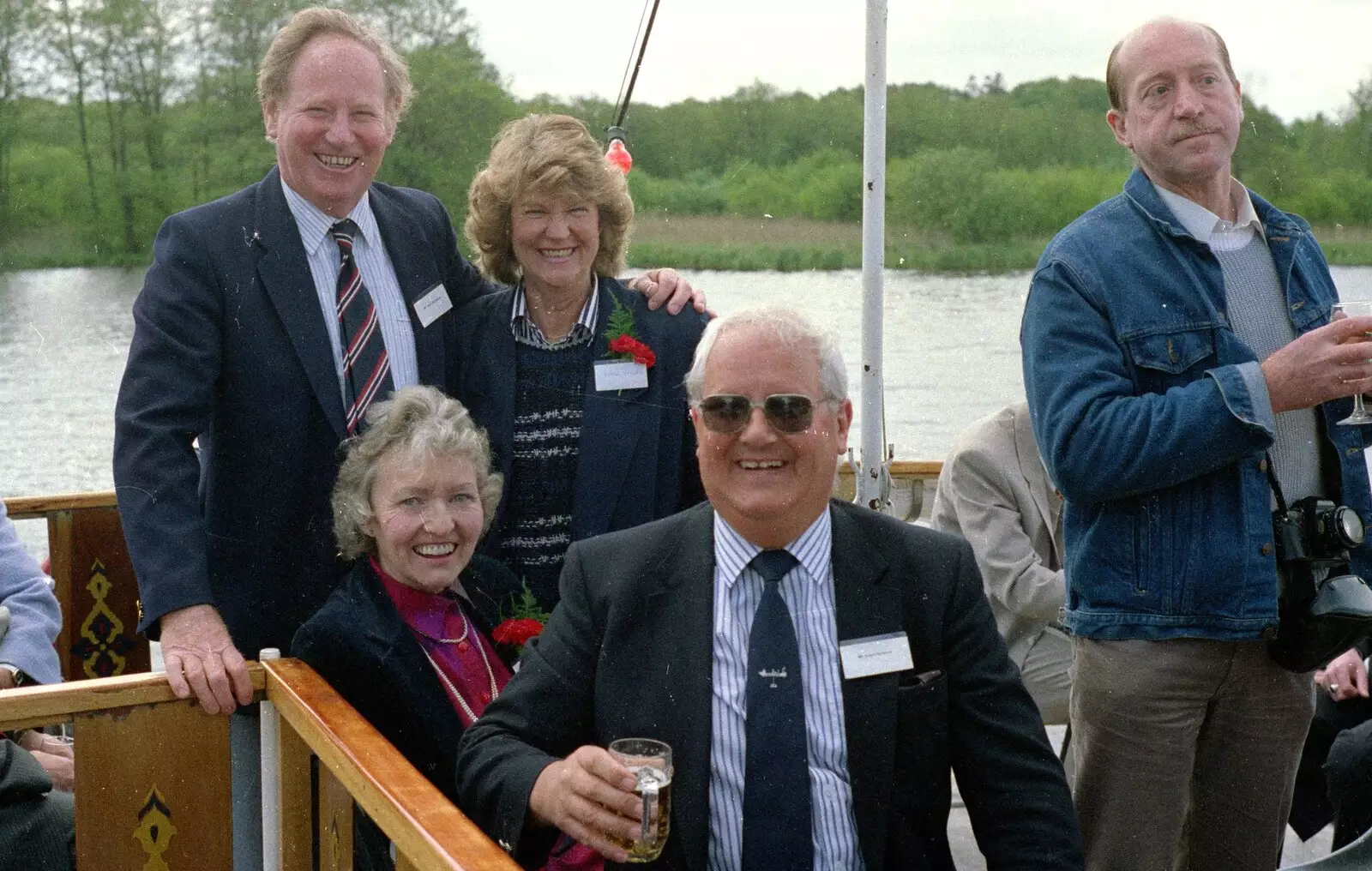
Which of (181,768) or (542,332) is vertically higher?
(542,332)

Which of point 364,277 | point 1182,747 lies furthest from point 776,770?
point 364,277

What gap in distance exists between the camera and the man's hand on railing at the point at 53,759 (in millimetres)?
2947

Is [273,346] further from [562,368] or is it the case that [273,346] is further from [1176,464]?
[1176,464]

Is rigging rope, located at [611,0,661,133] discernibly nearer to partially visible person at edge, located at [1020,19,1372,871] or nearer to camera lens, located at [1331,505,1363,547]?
partially visible person at edge, located at [1020,19,1372,871]

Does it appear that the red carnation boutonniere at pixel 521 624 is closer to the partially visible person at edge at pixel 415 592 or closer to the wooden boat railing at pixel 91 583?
the partially visible person at edge at pixel 415 592

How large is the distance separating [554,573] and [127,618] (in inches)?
80.8

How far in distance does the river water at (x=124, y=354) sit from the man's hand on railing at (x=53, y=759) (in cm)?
621

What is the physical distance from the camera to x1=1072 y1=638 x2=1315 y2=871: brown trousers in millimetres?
2330

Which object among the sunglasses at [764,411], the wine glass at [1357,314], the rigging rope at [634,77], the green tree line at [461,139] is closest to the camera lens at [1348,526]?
the wine glass at [1357,314]

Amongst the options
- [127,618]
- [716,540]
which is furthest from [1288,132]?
[716,540]

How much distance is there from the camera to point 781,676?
6.52ft

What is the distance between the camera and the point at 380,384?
2.80 metres

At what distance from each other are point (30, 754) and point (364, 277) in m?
1.07

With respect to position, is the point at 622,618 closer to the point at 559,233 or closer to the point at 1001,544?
the point at 559,233
